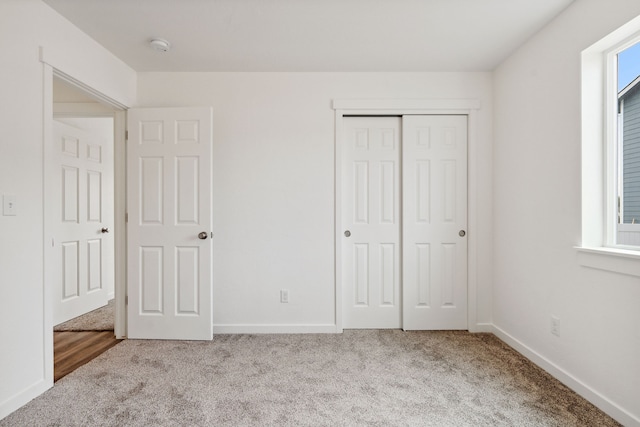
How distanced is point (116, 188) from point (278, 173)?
4.86 ft

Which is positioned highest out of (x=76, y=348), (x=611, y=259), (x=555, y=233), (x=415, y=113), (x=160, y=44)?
(x=160, y=44)

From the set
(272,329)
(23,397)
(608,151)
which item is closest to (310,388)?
(272,329)

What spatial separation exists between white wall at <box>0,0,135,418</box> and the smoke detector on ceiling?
0.56m

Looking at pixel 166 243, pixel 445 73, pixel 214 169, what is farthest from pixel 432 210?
pixel 166 243

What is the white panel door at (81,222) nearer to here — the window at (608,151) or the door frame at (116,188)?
the door frame at (116,188)

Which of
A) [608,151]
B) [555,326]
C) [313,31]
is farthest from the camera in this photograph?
[313,31]

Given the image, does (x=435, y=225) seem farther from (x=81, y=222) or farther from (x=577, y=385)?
(x=81, y=222)

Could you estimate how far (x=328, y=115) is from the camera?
2990mm

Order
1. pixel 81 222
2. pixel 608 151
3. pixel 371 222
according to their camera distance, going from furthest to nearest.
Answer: pixel 81 222
pixel 371 222
pixel 608 151

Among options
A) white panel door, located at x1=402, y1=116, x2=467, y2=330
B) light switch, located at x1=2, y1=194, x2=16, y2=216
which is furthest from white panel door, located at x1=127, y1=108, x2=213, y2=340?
white panel door, located at x1=402, y1=116, x2=467, y2=330

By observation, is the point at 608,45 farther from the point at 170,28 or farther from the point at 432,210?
the point at 170,28

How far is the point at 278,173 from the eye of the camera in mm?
2996

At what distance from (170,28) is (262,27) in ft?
2.20

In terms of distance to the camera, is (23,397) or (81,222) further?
(81,222)
